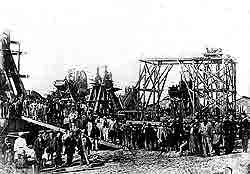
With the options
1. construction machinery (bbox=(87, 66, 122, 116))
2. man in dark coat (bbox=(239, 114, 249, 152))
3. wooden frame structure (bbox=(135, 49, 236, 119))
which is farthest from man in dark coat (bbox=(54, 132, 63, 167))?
man in dark coat (bbox=(239, 114, 249, 152))

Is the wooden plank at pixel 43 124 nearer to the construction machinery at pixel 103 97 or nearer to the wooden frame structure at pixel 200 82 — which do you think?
the construction machinery at pixel 103 97

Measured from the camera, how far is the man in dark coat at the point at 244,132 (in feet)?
28.4

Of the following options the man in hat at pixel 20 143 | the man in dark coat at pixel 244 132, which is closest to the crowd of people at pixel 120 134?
the man in dark coat at pixel 244 132

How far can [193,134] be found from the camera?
780 cm

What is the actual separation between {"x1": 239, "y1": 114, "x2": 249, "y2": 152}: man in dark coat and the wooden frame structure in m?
0.37

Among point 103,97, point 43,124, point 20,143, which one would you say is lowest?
point 20,143

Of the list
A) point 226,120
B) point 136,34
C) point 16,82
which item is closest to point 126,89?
point 136,34

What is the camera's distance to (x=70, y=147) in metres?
5.85

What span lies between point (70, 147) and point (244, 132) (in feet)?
14.4

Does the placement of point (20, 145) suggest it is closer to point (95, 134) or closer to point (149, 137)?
point (95, 134)

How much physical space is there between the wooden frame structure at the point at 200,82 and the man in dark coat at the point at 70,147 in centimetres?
178

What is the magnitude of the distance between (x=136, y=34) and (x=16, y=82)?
6.99 feet

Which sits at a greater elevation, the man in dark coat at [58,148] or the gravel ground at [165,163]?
the man in dark coat at [58,148]

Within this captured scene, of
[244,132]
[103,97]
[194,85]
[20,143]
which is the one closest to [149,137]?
[103,97]
